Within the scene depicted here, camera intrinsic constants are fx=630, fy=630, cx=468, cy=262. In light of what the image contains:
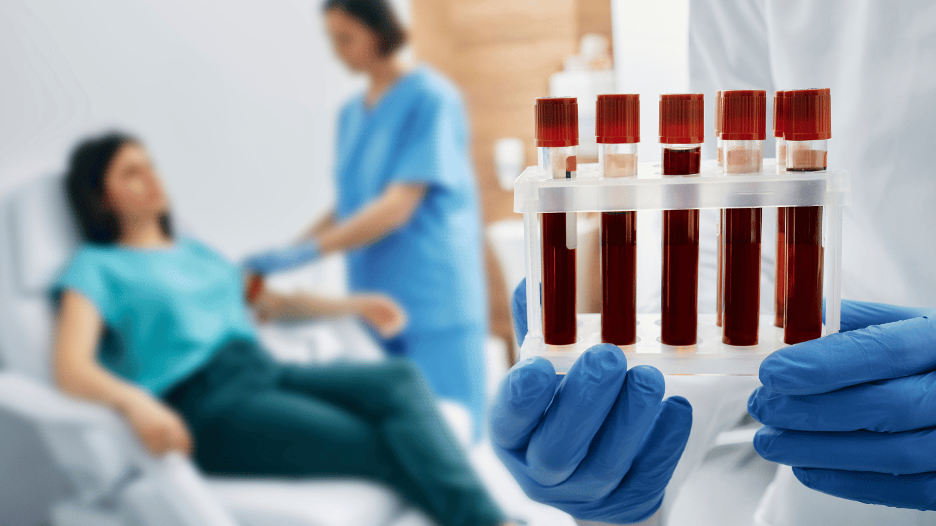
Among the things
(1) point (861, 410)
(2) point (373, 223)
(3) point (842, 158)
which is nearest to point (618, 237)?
(1) point (861, 410)

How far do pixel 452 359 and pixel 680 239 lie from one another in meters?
1.08

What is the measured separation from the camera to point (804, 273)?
1.46 feet

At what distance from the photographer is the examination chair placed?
3.42ft

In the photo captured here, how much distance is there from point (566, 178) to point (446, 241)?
0.96 m

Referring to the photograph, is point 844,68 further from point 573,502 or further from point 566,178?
point 573,502

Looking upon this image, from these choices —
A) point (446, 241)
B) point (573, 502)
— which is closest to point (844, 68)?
point (573, 502)

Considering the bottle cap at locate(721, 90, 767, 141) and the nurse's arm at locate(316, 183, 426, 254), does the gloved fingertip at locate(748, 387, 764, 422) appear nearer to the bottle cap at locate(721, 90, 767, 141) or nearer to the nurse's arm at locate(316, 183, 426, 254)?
the bottle cap at locate(721, 90, 767, 141)

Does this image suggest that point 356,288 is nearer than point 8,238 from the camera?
No

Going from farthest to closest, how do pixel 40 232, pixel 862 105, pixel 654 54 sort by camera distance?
pixel 40 232 < pixel 654 54 < pixel 862 105

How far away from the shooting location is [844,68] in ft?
2.19

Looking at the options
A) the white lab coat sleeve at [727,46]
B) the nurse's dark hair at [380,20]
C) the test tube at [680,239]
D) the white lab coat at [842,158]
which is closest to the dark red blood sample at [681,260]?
the test tube at [680,239]

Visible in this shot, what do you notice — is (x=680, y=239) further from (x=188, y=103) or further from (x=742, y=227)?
(x=188, y=103)

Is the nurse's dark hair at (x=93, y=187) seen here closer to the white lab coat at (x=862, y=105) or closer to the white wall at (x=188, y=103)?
the white wall at (x=188, y=103)

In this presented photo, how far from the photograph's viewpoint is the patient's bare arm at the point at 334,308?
128cm
